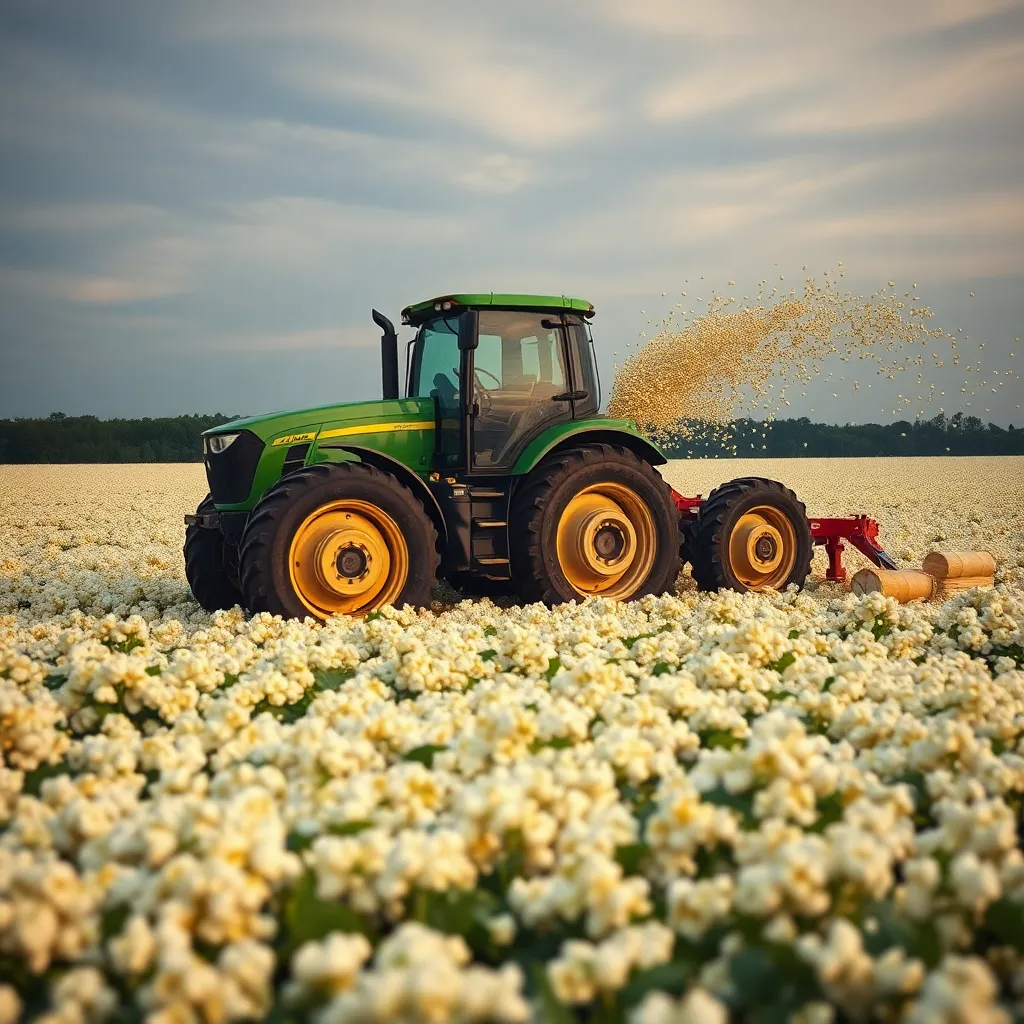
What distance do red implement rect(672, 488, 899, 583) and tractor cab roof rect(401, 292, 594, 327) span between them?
2058 millimetres

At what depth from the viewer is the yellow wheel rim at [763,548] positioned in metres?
8.18

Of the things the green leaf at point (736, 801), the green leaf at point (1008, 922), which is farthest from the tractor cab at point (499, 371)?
the green leaf at point (1008, 922)

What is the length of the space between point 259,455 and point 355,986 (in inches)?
216

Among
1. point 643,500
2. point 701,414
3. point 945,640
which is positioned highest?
point 701,414

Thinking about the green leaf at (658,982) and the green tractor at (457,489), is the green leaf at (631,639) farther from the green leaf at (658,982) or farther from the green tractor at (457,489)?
the green leaf at (658,982)

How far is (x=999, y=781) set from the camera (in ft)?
9.68

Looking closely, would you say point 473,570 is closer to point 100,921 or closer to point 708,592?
point 708,592

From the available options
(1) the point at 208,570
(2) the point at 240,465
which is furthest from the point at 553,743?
(1) the point at 208,570

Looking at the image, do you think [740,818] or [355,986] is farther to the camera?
[740,818]

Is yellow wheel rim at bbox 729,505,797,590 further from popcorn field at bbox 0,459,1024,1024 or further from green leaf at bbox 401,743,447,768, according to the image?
green leaf at bbox 401,743,447,768

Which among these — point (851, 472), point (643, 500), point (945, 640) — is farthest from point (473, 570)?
point (851, 472)

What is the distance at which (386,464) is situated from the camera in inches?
279

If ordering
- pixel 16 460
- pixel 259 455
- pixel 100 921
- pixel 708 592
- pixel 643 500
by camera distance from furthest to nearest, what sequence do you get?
1. pixel 16 460
2. pixel 708 592
3. pixel 643 500
4. pixel 259 455
5. pixel 100 921

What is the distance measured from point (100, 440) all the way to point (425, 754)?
2160 inches
